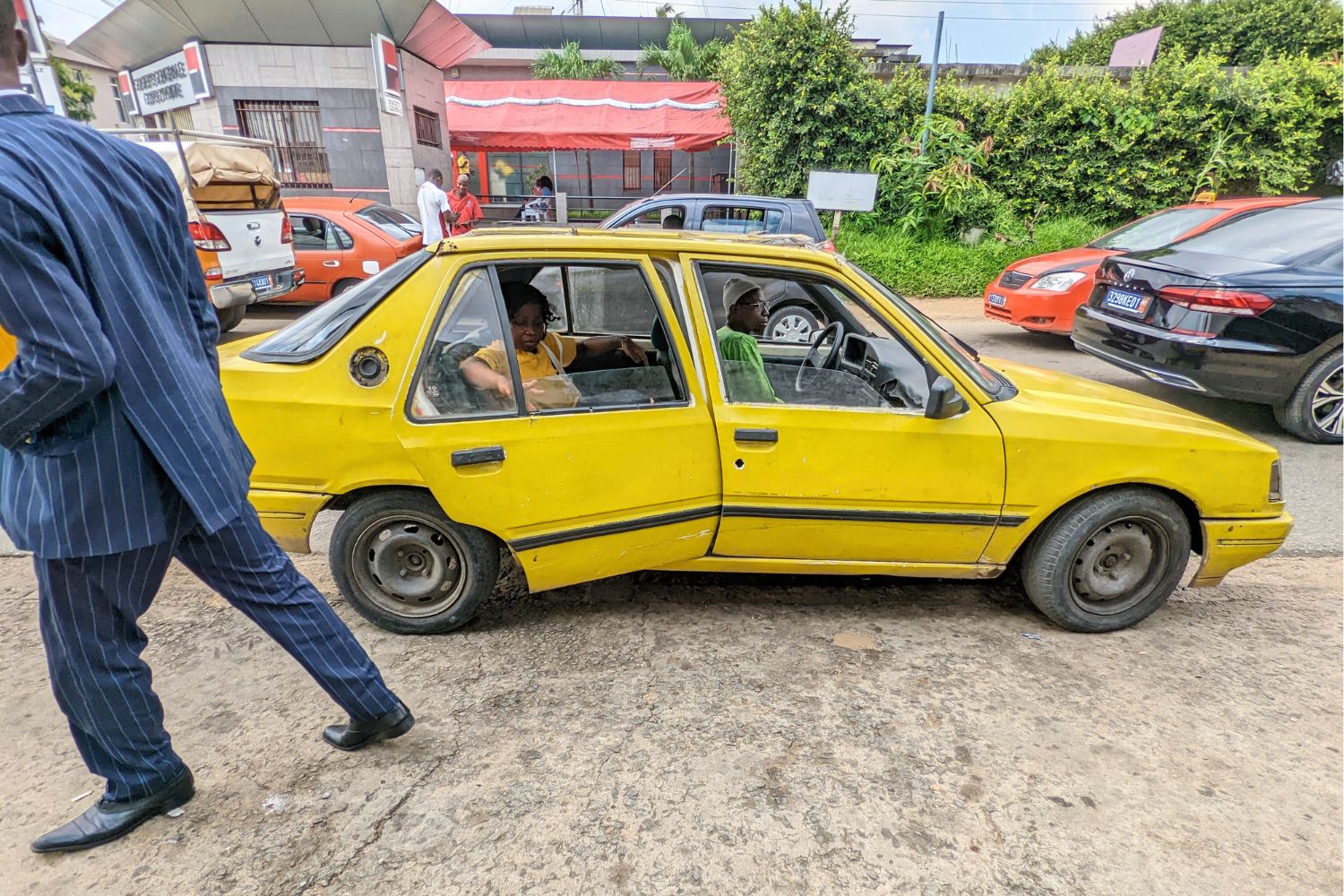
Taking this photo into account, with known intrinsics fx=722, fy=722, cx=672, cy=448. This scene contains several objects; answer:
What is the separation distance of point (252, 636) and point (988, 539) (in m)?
2.91

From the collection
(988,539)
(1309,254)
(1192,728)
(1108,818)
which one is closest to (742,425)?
(988,539)

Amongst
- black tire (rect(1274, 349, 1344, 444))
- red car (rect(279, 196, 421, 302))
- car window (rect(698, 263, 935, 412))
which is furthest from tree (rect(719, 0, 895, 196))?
car window (rect(698, 263, 935, 412))

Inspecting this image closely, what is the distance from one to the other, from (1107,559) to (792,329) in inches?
107

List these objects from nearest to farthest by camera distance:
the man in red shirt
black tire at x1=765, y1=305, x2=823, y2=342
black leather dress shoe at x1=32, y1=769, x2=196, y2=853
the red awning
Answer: black leather dress shoe at x1=32, y1=769, x2=196, y2=853 → black tire at x1=765, y1=305, x2=823, y2=342 → the man in red shirt → the red awning

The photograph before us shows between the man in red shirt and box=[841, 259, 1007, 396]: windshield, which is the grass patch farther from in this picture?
box=[841, 259, 1007, 396]: windshield

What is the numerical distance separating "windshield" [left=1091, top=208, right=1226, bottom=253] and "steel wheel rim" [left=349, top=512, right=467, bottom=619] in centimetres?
731

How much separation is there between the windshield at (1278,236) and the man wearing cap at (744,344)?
427cm

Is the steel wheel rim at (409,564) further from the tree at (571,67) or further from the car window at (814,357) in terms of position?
the tree at (571,67)

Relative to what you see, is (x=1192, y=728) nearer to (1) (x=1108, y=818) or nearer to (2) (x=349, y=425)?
(1) (x=1108, y=818)

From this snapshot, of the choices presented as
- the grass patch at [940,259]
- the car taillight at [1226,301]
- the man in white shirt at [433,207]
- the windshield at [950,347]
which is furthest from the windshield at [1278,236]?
the man in white shirt at [433,207]

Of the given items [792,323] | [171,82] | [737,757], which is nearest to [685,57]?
[171,82]

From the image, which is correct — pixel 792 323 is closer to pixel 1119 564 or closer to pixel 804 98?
pixel 1119 564

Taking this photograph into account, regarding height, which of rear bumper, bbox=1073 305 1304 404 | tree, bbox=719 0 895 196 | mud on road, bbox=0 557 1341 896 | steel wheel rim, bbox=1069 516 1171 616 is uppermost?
tree, bbox=719 0 895 196

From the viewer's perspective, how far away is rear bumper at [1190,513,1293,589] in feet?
9.26
